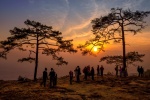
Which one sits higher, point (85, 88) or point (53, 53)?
point (53, 53)

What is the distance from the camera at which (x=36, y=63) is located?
3450 cm

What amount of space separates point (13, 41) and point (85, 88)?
51.7 feet

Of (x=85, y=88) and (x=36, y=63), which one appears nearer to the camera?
(x=85, y=88)

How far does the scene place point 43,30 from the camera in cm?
3450

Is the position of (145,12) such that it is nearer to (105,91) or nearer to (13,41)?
(105,91)

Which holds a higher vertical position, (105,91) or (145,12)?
(145,12)

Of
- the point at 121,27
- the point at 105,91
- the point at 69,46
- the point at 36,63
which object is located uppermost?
the point at 121,27

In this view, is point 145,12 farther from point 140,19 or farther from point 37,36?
point 37,36

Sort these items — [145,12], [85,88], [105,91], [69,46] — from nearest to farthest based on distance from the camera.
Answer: [105,91]
[85,88]
[145,12]
[69,46]

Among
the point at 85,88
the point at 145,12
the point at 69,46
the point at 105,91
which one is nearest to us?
the point at 105,91

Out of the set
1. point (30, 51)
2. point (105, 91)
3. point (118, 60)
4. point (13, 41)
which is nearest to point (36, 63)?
point (30, 51)

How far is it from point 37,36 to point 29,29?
5.30 feet

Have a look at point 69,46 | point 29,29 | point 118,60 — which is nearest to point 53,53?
point 69,46

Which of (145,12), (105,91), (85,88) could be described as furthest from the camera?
(145,12)
